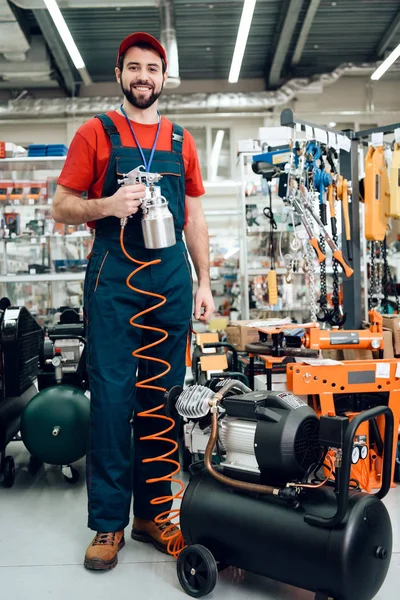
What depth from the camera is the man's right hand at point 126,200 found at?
73.3 inches

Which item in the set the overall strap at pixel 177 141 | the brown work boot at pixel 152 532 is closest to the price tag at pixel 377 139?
the overall strap at pixel 177 141

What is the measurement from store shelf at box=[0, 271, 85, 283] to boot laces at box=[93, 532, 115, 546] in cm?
435

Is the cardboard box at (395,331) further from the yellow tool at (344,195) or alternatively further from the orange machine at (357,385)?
the yellow tool at (344,195)

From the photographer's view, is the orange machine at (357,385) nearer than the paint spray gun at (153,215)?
No

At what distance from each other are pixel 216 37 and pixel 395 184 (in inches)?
233

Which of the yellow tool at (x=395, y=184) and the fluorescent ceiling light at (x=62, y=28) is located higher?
the fluorescent ceiling light at (x=62, y=28)

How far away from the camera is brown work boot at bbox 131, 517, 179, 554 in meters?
2.07

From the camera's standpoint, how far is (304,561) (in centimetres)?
153

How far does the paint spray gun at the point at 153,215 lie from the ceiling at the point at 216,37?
5012 millimetres

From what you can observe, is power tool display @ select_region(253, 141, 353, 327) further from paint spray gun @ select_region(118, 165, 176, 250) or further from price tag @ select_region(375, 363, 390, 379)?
paint spray gun @ select_region(118, 165, 176, 250)

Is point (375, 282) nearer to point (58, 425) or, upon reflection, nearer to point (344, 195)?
point (344, 195)

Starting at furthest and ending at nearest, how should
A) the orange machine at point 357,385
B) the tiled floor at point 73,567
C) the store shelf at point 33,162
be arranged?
the store shelf at point 33,162 → the orange machine at point 357,385 → the tiled floor at point 73,567

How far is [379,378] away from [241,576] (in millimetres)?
1069

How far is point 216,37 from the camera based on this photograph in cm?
810
